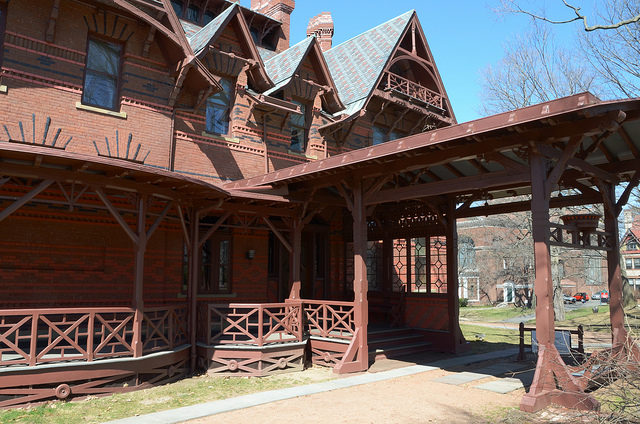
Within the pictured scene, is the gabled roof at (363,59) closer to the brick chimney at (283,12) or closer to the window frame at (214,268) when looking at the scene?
the brick chimney at (283,12)

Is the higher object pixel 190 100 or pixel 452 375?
pixel 190 100

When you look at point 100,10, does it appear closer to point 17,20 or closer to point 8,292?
point 17,20

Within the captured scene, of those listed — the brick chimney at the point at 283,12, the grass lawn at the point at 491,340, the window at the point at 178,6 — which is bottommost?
the grass lawn at the point at 491,340

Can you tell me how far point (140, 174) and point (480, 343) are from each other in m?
11.3

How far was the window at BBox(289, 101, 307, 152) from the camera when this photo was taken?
48.4 ft

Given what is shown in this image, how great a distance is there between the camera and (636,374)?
182 inches

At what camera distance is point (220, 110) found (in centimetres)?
1307

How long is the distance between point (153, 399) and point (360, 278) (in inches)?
181

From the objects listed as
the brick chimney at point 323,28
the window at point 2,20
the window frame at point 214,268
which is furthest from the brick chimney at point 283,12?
the window at point 2,20

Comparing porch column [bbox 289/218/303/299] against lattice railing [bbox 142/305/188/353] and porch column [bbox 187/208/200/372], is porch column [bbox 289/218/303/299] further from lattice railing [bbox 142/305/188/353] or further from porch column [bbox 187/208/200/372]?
lattice railing [bbox 142/305/188/353]

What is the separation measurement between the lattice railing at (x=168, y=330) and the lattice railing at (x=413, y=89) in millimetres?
10529

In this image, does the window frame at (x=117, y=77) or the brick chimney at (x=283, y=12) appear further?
the brick chimney at (x=283, y=12)

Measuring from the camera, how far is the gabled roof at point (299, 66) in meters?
13.9

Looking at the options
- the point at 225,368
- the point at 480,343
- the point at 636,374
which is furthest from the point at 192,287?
the point at 480,343
